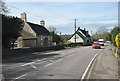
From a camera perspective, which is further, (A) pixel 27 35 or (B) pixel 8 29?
(A) pixel 27 35

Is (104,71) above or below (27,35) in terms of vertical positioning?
below

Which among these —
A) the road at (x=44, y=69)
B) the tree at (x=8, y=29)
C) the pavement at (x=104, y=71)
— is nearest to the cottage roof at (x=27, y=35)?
the tree at (x=8, y=29)

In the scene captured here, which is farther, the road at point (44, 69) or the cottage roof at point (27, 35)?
the cottage roof at point (27, 35)

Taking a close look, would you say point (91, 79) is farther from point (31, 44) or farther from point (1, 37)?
point (31, 44)

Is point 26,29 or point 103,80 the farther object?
point 26,29

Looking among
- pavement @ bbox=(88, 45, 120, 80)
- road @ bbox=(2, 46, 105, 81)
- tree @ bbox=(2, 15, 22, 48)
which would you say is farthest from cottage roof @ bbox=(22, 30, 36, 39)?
pavement @ bbox=(88, 45, 120, 80)

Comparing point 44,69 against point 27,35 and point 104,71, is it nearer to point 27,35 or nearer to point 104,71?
point 104,71

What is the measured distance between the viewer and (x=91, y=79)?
9477 millimetres

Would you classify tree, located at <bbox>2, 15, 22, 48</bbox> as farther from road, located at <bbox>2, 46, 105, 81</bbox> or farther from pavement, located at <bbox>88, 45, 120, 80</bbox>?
pavement, located at <bbox>88, 45, 120, 80</bbox>

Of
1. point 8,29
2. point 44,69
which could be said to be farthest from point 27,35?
point 44,69

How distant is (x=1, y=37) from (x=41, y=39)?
29.3 meters

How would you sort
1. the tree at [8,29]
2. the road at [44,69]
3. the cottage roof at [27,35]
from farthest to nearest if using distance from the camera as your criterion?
the cottage roof at [27,35] < the tree at [8,29] < the road at [44,69]

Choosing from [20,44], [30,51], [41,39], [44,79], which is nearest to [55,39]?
[41,39]

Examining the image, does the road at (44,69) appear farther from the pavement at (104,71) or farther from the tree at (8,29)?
the tree at (8,29)
